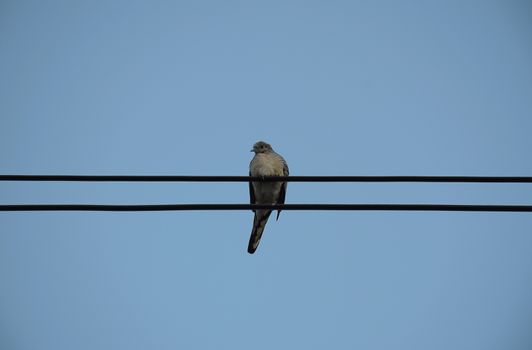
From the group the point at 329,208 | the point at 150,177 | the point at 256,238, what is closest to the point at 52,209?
the point at 150,177

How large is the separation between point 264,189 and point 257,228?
0.73m

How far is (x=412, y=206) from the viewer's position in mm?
5656

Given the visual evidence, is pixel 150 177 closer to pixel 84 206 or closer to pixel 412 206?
pixel 84 206

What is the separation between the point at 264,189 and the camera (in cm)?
1080

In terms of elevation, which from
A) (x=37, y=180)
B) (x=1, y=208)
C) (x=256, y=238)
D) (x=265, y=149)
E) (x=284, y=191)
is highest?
(x=265, y=149)

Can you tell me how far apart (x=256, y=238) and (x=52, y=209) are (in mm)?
5730

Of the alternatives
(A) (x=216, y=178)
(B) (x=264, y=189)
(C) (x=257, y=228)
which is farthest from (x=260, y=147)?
(A) (x=216, y=178)

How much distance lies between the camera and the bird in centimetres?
1054

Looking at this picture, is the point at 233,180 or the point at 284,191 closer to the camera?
the point at 233,180

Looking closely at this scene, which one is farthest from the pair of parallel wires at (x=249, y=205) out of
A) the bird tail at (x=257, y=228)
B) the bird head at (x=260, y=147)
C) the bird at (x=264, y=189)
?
the bird head at (x=260, y=147)

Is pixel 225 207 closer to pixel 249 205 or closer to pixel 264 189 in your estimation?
pixel 249 205

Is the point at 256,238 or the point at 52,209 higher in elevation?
the point at 256,238

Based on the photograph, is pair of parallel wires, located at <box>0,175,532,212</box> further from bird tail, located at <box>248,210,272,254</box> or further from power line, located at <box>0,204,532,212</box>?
bird tail, located at <box>248,210,272,254</box>

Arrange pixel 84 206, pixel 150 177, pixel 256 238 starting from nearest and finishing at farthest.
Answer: pixel 84 206 < pixel 150 177 < pixel 256 238
